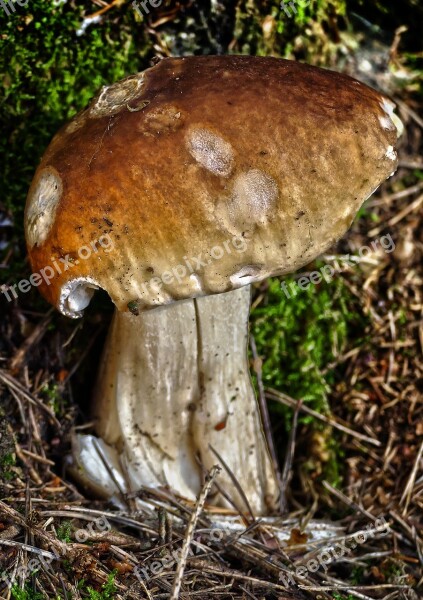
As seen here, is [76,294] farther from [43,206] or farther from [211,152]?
[211,152]

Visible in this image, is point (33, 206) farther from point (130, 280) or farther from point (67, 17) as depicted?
point (67, 17)

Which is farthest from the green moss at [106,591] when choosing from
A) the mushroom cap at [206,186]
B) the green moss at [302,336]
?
the green moss at [302,336]

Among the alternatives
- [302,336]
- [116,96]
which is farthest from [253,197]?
[302,336]

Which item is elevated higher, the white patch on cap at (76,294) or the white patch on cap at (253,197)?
the white patch on cap at (253,197)

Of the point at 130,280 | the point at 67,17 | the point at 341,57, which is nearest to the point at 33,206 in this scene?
the point at 130,280

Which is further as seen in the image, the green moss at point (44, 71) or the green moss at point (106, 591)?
the green moss at point (44, 71)

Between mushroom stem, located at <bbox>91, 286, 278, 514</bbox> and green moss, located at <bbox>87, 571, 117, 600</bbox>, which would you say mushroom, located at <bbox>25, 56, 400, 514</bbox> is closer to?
mushroom stem, located at <bbox>91, 286, 278, 514</bbox>

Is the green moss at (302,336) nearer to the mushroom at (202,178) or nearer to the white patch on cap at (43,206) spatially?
the mushroom at (202,178)
